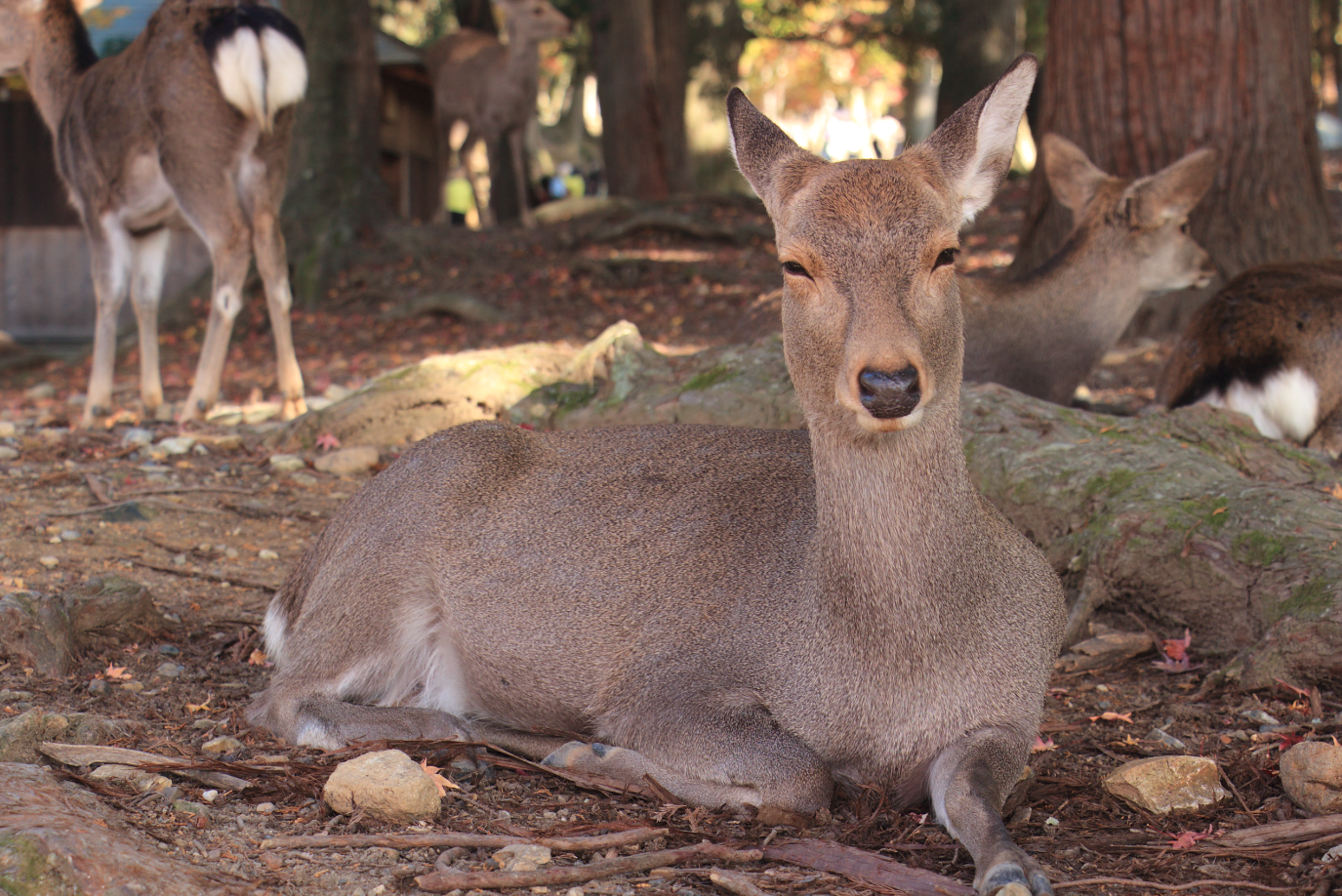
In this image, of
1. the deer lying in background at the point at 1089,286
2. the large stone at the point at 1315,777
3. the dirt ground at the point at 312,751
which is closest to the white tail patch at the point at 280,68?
the dirt ground at the point at 312,751

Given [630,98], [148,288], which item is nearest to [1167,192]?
[148,288]

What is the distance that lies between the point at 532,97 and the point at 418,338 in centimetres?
684

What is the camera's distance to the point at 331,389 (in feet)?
29.7

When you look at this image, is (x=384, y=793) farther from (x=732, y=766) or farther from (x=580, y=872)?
(x=732, y=766)

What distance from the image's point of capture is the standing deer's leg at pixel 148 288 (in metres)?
8.46

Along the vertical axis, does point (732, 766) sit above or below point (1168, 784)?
above

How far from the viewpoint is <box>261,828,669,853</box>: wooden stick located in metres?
2.90

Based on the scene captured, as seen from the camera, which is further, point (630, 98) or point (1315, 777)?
point (630, 98)

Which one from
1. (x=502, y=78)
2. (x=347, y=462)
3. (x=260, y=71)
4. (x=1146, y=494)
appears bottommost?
(x=347, y=462)

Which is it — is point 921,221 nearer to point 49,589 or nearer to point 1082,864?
point 1082,864

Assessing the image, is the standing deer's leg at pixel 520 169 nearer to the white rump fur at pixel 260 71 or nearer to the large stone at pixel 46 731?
the white rump fur at pixel 260 71

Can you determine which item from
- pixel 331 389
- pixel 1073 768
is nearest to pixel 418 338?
pixel 331 389

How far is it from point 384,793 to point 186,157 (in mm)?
5875

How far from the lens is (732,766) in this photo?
10.5ft
